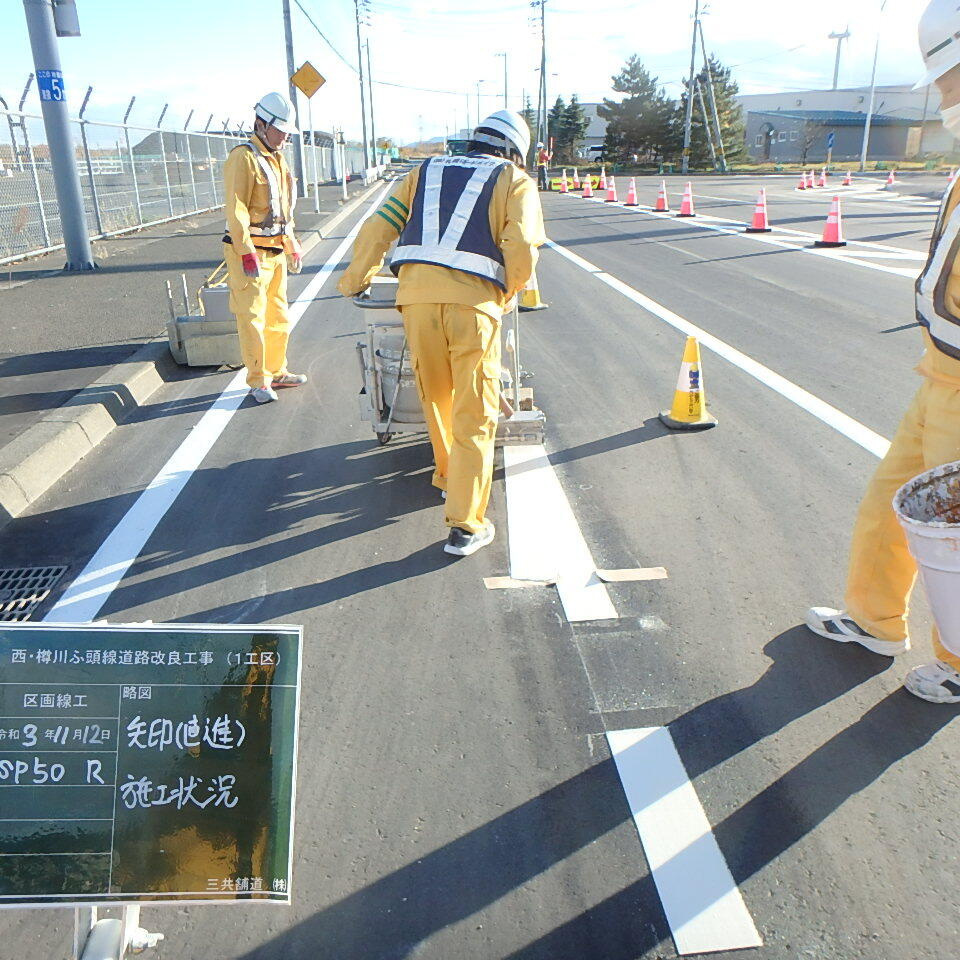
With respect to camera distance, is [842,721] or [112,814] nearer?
[112,814]

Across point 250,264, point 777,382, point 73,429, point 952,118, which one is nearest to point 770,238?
point 777,382

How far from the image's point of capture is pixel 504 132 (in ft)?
14.0

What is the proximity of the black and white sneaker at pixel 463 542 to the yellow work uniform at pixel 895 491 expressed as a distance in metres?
1.75

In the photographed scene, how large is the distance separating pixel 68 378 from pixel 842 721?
637 centimetres

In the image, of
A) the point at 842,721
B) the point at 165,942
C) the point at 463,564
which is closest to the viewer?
the point at 165,942

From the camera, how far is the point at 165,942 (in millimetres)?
2248

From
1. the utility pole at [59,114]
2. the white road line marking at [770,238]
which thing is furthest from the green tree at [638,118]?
the utility pole at [59,114]

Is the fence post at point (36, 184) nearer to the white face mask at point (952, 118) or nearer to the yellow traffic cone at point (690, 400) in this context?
the yellow traffic cone at point (690, 400)

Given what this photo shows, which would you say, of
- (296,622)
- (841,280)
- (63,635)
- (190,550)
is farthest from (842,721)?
(841,280)

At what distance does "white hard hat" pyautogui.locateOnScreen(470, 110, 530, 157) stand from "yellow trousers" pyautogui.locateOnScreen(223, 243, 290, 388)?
9.50ft

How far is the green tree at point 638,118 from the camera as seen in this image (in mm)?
77938

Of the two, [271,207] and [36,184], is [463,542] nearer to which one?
[271,207]

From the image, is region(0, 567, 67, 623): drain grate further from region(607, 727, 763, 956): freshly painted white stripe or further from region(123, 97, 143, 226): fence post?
region(123, 97, 143, 226): fence post

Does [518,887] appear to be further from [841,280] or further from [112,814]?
[841,280]
